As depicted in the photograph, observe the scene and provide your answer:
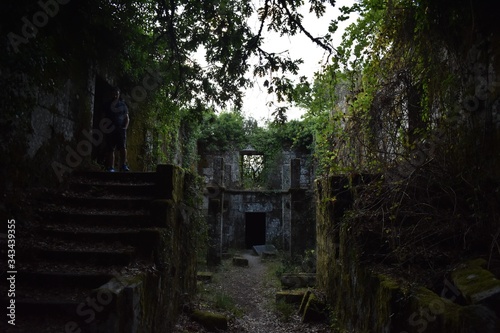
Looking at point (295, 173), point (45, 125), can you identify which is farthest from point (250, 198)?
point (45, 125)

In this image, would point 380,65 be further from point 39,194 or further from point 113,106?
point 39,194

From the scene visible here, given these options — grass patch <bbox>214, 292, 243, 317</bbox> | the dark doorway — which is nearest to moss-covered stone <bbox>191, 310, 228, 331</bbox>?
grass patch <bbox>214, 292, 243, 317</bbox>

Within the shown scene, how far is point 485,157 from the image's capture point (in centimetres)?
371

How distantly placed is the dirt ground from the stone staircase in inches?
70.9

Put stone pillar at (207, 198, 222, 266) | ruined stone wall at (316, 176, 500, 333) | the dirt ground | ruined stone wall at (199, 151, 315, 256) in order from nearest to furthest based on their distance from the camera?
ruined stone wall at (316, 176, 500, 333) < the dirt ground < stone pillar at (207, 198, 222, 266) < ruined stone wall at (199, 151, 315, 256)

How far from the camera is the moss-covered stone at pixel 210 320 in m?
5.55

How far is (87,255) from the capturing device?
12.5 ft

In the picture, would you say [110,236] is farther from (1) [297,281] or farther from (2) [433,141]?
(1) [297,281]

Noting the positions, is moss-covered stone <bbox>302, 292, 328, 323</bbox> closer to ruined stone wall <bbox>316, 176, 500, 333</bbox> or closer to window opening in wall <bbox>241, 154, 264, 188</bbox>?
ruined stone wall <bbox>316, 176, 500, 333</bbox>

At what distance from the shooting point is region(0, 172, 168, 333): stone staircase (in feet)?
9.62

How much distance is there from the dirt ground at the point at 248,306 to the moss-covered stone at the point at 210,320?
90 mm

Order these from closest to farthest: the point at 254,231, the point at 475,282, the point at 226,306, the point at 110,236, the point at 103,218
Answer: the point at 475,282, the point at 110,236, the point at 103,218, the point at 226,306, the point at 254,231

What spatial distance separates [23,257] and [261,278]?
7802mm

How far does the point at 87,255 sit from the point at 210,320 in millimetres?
2563
